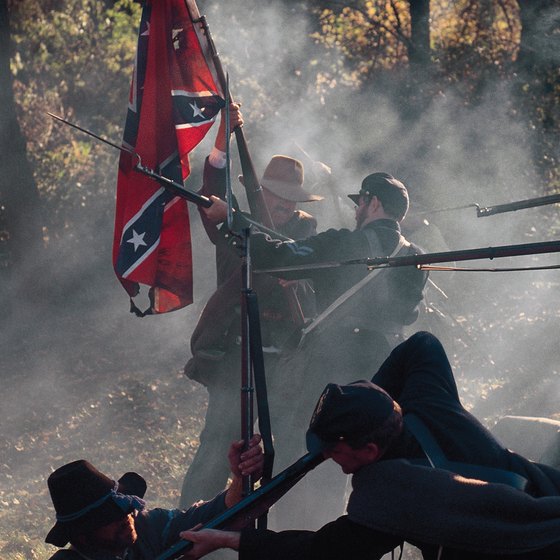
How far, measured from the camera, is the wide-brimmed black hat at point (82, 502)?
11.4ft

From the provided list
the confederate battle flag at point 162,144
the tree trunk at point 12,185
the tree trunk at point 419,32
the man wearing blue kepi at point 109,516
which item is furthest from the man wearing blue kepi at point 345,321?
the tree trunk at point 419,32

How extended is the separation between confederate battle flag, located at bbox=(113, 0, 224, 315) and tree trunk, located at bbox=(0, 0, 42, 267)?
7165 millimetres

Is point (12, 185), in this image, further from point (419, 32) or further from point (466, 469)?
point (466, 469)

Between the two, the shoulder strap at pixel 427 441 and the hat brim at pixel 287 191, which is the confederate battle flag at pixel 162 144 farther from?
the shoulder strap at pixel 427 441

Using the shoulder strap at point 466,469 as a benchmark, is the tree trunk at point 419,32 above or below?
below

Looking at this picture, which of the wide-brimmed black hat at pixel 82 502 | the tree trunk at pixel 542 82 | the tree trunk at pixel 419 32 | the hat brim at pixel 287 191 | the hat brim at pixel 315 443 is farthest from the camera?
the tree trunk at pixel 419 32

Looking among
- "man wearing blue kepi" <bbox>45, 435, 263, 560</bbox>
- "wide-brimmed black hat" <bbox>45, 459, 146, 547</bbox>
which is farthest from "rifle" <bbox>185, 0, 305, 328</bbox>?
"wide-brimmed black hat" <bbox>45, 459, 146, 547</bbox>

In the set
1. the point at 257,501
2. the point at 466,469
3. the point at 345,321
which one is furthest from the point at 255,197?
the point at 466,469

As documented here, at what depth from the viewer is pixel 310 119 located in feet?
44.7

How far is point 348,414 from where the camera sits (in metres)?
2.86

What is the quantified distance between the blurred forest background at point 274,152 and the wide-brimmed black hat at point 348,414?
6.51 metres

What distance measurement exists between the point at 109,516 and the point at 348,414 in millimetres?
1242

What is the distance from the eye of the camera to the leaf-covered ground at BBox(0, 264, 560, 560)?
747 centimetres

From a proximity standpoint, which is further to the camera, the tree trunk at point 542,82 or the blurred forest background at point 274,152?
the tree trunk at point 542,82
